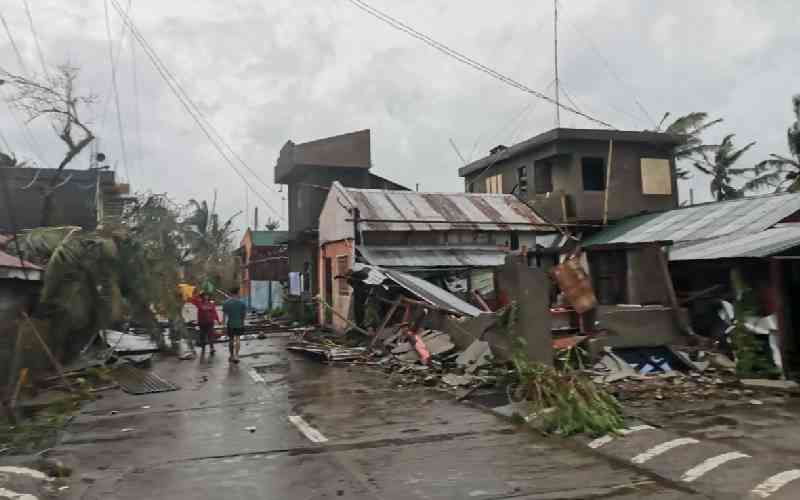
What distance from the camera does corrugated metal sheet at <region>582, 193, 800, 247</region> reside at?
545 inches

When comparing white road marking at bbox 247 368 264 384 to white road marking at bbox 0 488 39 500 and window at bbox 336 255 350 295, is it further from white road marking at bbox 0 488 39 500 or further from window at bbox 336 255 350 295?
white road marking at bbox 0 488 39 500

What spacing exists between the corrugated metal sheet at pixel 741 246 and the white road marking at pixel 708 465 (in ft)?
15.1

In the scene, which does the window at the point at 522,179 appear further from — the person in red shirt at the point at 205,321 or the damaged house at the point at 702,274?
the person in red shirt at the point at 205,321

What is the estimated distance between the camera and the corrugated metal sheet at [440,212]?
17.6 m

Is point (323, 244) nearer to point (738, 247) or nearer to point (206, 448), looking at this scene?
point (738, 247)

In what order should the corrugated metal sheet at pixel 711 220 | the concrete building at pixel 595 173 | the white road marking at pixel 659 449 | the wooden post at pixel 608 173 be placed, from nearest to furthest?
the white road marking at pixel 659 449
the corrugated metal sheet at pixel 711 220
the concrete building at pixel 595 173
the wooden post at pixel 608 173

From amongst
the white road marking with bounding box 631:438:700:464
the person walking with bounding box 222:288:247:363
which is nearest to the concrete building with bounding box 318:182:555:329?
the person walking with bounding box 222:288:247:363

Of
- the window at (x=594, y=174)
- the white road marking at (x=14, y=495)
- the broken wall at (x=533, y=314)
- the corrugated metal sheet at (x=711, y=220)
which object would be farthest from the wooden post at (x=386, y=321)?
the window at (x=594, y=174)

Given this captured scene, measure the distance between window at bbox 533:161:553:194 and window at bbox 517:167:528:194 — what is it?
629 millimetres

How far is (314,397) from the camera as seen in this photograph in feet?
31.4

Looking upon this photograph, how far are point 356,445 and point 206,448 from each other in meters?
1.61

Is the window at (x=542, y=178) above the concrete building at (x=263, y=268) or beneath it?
above

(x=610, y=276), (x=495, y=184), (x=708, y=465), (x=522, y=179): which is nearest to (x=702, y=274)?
(x=610, y=276)

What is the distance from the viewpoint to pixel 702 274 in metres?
12.1
